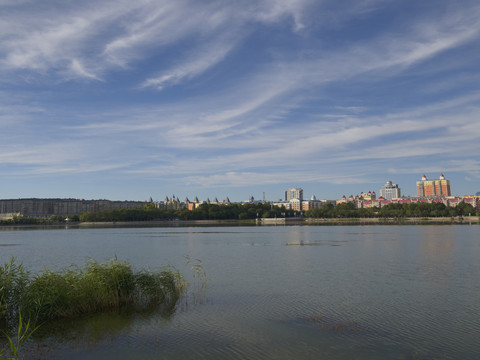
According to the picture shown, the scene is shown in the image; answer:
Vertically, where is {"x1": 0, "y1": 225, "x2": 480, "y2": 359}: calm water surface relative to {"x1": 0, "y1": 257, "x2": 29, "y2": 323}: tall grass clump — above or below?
below

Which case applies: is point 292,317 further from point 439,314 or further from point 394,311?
point 439,314

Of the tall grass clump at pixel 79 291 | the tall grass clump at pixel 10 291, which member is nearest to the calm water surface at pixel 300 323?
the tall grass clump at pixel 79 291

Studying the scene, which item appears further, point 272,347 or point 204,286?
point 204,286

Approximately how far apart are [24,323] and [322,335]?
1375cm

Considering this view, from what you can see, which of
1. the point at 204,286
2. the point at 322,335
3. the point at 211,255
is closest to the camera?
the point at 322,335

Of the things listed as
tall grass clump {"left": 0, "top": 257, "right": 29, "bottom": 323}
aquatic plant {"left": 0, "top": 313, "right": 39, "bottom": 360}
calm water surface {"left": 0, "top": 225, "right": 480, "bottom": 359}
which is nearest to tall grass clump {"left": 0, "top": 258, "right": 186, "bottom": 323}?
tall grass clump {"left": 0, "top": 257, "right": 29, "bottom": 323}

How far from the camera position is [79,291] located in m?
22.4

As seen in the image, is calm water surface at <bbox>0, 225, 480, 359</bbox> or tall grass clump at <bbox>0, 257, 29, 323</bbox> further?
tall grass clump at <bbox>0, 257, 29, 323</bbox>

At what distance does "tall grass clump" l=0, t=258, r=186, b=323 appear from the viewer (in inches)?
799

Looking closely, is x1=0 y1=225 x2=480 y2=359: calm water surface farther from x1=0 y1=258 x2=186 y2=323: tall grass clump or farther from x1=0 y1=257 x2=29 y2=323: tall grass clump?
x1=0 y1=257 x2=29 y2=323: tall grass clump

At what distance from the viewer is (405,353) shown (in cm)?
1642

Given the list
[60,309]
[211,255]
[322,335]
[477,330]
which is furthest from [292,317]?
[211,255]

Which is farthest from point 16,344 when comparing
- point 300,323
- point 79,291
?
point 300,323

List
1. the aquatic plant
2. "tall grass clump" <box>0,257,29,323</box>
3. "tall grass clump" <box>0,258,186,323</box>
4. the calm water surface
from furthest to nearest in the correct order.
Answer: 1. "tall grass clump" <box>0,258,186,323</box>
2. "tall grass clump" <box>0,257,29,323</box>
3. the calm water surface
4. the aquatic plant
